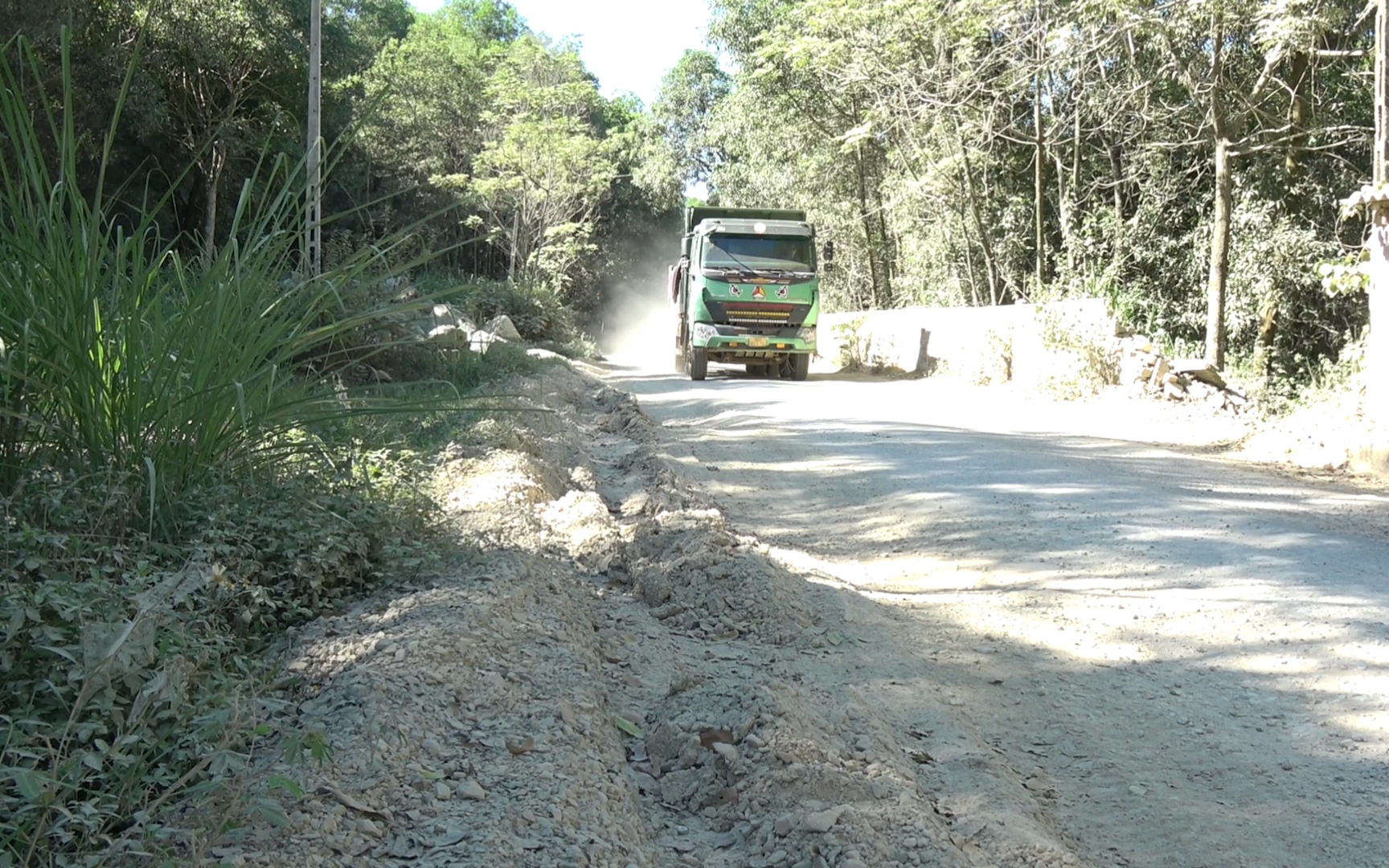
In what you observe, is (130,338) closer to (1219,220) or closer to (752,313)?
(1219,220)

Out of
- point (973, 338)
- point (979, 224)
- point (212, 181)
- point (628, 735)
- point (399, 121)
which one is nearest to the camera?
point (628, 735)

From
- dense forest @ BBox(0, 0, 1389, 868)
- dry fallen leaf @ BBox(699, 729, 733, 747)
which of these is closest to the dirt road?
dry fallen leaf @ BBox(699, 729, 733, 747)

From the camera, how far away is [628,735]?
3643 mm

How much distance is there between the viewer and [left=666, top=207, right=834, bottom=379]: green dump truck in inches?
794

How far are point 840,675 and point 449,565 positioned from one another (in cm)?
159

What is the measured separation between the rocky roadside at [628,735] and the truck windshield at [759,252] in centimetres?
1538

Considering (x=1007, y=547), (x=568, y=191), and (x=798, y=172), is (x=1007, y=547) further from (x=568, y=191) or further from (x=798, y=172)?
(x=568, y=191)

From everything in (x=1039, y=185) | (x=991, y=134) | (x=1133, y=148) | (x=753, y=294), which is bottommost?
(x=753, y=294)

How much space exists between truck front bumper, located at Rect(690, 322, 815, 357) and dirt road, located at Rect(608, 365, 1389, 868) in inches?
398

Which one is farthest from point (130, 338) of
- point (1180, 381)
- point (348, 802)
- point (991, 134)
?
point (991, 134)

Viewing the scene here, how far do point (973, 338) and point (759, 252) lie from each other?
13.6 ft

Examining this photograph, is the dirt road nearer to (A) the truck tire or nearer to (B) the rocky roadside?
(B) the rocky roadside

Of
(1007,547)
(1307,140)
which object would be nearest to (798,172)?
(1307,140)

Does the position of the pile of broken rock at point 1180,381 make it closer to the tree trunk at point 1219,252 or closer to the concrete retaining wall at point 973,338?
the concrete retaining wall at point 973,338
